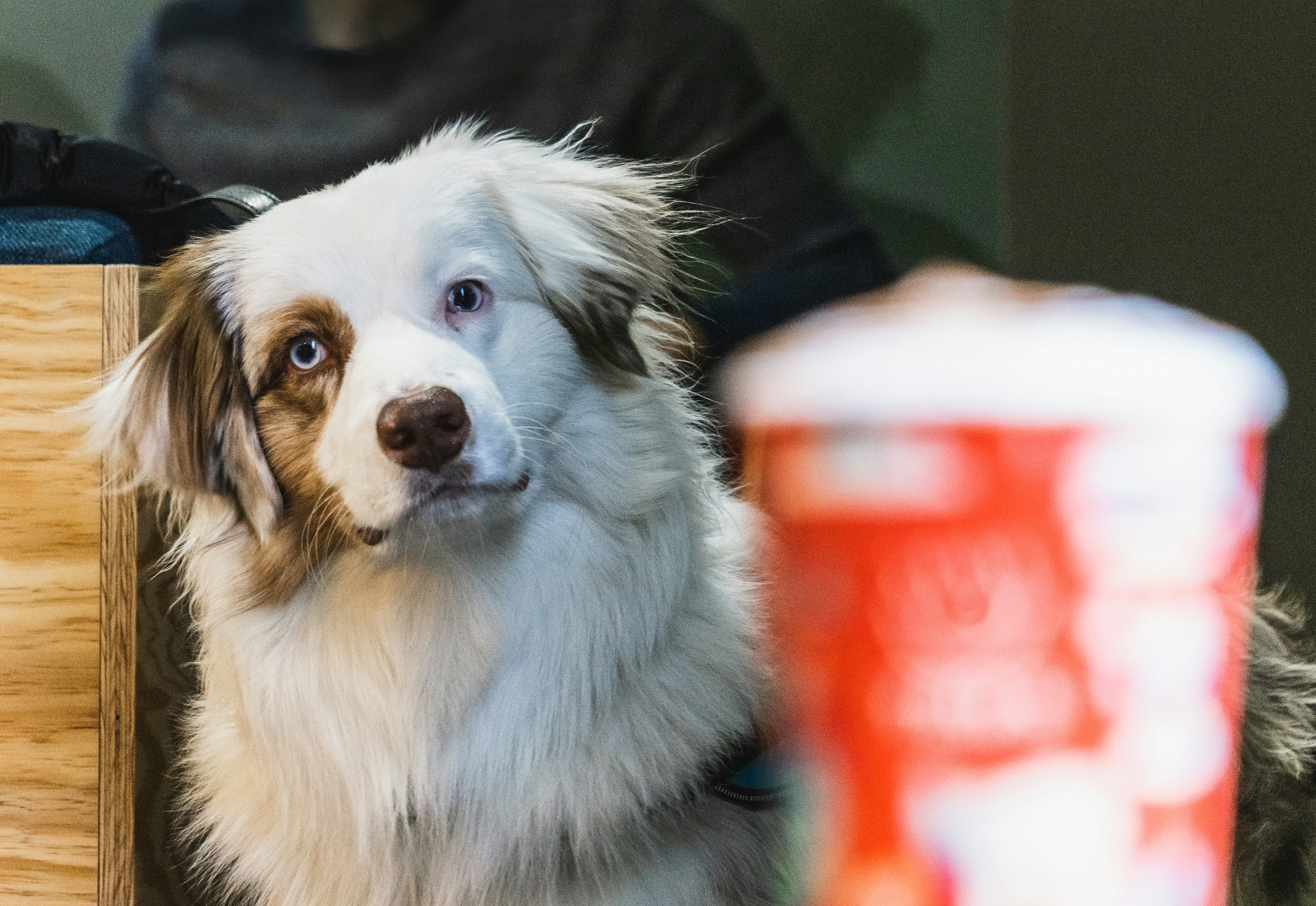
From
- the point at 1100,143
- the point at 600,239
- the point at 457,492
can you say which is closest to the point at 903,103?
the point at 1100,143

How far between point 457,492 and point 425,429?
0.19 feet

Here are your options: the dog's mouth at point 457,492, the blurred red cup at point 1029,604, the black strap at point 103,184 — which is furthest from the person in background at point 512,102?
the dog's mouth at point 457,492

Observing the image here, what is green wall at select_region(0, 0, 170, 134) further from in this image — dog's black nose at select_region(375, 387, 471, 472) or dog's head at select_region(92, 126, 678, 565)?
dog's black nose at select_region(375, 387, 471, 472)

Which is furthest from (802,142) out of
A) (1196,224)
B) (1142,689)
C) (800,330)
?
(1142,689)

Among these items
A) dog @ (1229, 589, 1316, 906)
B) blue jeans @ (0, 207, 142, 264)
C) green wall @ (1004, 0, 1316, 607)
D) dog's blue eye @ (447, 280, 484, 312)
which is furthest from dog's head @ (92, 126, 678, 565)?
dog @ (1229, 589, 1316, 906)

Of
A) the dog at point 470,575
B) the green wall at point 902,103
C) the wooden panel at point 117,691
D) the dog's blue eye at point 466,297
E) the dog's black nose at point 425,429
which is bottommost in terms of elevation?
the wooden panel at point 117,691

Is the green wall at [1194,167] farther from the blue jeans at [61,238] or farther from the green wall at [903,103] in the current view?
the blue jeans at [61,238]

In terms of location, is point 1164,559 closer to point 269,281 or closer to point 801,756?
point 801,756

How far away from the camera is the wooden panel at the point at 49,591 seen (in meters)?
1.02

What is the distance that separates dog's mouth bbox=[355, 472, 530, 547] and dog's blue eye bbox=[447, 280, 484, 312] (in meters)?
0.15

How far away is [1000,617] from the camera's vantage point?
3.03ft

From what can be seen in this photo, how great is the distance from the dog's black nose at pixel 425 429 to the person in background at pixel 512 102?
316mm

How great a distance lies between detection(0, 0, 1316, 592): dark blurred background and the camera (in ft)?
2.97

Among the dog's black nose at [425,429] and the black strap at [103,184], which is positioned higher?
the dog's black nose at [425,429]
